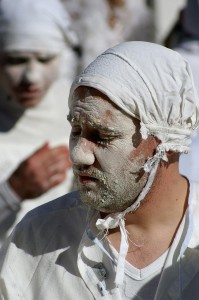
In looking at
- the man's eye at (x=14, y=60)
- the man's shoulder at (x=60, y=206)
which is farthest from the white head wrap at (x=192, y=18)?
the man's shoulder at (x=60, y=206)

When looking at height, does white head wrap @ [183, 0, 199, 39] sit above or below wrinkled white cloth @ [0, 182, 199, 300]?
below

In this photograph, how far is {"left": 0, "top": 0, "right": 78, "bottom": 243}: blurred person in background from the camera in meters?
6.24

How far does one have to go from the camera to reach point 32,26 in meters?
6.81

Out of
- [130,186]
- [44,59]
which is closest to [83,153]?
[130,186]

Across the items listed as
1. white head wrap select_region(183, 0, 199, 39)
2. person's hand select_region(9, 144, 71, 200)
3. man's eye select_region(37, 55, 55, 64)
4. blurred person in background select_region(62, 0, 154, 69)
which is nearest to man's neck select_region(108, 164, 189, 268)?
person's hand select_region(9, 144, 71, 200)

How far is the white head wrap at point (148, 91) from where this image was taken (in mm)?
4277

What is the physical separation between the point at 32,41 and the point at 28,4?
0.30m

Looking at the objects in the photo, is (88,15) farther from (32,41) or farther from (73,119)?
(73,119)

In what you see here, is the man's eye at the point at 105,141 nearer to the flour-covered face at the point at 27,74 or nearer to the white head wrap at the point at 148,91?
the white head wrap at the point at 148,91

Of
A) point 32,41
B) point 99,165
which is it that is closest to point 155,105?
point 99,165

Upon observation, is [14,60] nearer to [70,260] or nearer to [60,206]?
[60,206]

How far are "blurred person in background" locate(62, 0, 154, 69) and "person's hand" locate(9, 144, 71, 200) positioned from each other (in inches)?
75.9

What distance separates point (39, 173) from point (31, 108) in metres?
0.65

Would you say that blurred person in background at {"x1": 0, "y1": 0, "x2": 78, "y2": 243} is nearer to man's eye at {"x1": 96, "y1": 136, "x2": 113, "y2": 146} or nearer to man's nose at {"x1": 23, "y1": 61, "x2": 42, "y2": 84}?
man's nose at {"x1": 23, "y1": 61, "x2": 42, "y2": 84}
